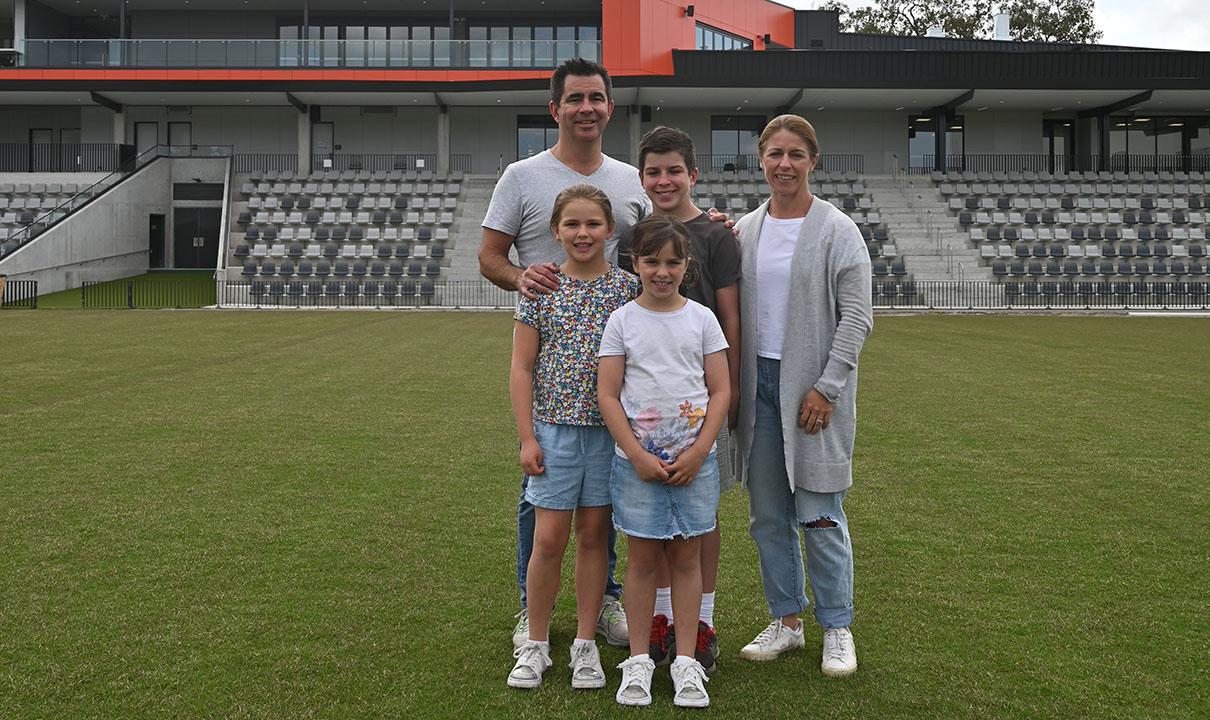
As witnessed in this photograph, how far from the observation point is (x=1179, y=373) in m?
13.5

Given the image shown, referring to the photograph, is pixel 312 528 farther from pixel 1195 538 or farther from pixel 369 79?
pixel 369 79

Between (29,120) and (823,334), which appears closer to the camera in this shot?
(823,334)

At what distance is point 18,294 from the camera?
102 ft

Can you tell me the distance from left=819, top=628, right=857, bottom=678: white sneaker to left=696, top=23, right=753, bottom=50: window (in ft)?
135

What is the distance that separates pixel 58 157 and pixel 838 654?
46.4 metres

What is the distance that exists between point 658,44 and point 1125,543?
1477 inches

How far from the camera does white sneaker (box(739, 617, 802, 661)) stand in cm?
408

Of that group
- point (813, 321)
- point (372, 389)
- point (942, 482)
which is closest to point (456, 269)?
point (372, 389)

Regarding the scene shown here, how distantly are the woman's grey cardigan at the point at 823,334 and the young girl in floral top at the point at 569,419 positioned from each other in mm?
709

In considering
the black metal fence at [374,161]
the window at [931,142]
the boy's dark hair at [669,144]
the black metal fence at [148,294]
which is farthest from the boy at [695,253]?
the window at [931,142]

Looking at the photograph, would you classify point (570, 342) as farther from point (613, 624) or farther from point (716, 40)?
point (716, 40)

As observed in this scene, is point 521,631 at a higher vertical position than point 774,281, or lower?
lower

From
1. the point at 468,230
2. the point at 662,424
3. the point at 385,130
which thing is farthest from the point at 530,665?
the point at 385,130

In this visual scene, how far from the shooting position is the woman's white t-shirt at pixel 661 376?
372 cm
